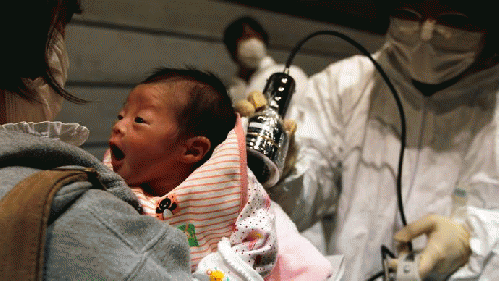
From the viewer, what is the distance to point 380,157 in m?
1.28

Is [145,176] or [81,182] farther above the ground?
[81,182]

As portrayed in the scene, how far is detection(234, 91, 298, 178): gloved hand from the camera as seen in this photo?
Answer: 3.23 feet

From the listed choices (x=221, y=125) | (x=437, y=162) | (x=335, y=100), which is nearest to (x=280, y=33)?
(x=335, y=100)

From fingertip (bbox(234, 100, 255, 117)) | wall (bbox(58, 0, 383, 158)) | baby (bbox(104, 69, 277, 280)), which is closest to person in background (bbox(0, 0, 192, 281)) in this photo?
baby (bbox(104, 69, 277, 280))

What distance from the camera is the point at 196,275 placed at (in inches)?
24.9

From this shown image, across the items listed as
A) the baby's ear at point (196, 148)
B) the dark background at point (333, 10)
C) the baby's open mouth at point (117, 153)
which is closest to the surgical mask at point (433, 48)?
the baby's ear at point (196, 148)

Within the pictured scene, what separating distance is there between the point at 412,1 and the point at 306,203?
626 mm

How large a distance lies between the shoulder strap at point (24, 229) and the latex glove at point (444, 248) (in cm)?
85

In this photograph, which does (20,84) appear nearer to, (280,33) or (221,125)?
(221,125)

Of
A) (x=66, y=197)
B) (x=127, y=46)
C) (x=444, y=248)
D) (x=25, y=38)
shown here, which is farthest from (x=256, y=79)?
(x=66, y=197)

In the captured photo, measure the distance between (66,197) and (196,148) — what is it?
1.35 ft

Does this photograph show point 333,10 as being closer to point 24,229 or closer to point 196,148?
point 196,148

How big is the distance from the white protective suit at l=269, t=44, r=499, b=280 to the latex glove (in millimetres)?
55

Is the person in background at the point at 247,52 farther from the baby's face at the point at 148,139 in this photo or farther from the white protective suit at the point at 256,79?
the baby's face at the point at 148,139
